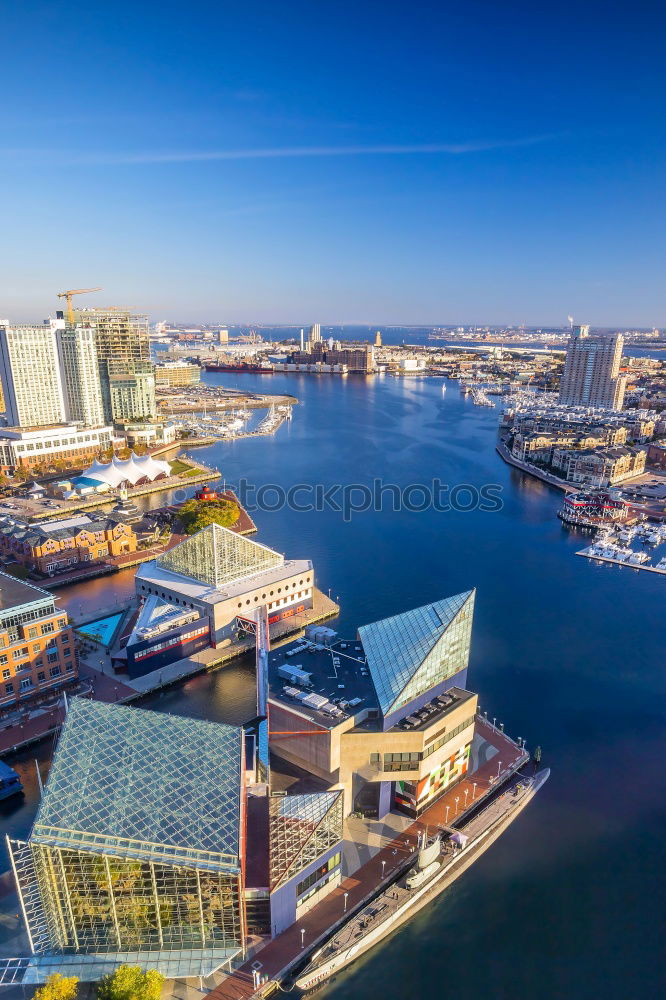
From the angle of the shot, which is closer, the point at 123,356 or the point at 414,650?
the point at 414,650

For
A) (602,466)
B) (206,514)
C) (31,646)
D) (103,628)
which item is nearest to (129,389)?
(206,514)

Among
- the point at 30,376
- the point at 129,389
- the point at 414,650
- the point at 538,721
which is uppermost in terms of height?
the point at 30,376

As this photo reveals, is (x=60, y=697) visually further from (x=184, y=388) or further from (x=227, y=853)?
(x=184, y=388)

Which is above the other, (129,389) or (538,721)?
(129,389)

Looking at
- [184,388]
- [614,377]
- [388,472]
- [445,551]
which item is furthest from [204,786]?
[184,388]

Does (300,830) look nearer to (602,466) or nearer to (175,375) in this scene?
(602,466)

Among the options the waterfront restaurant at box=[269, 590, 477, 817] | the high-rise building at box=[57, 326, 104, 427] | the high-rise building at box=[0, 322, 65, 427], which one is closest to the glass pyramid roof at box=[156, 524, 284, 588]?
the waterfront restaurant at box=[269, 590, 477, 817]
